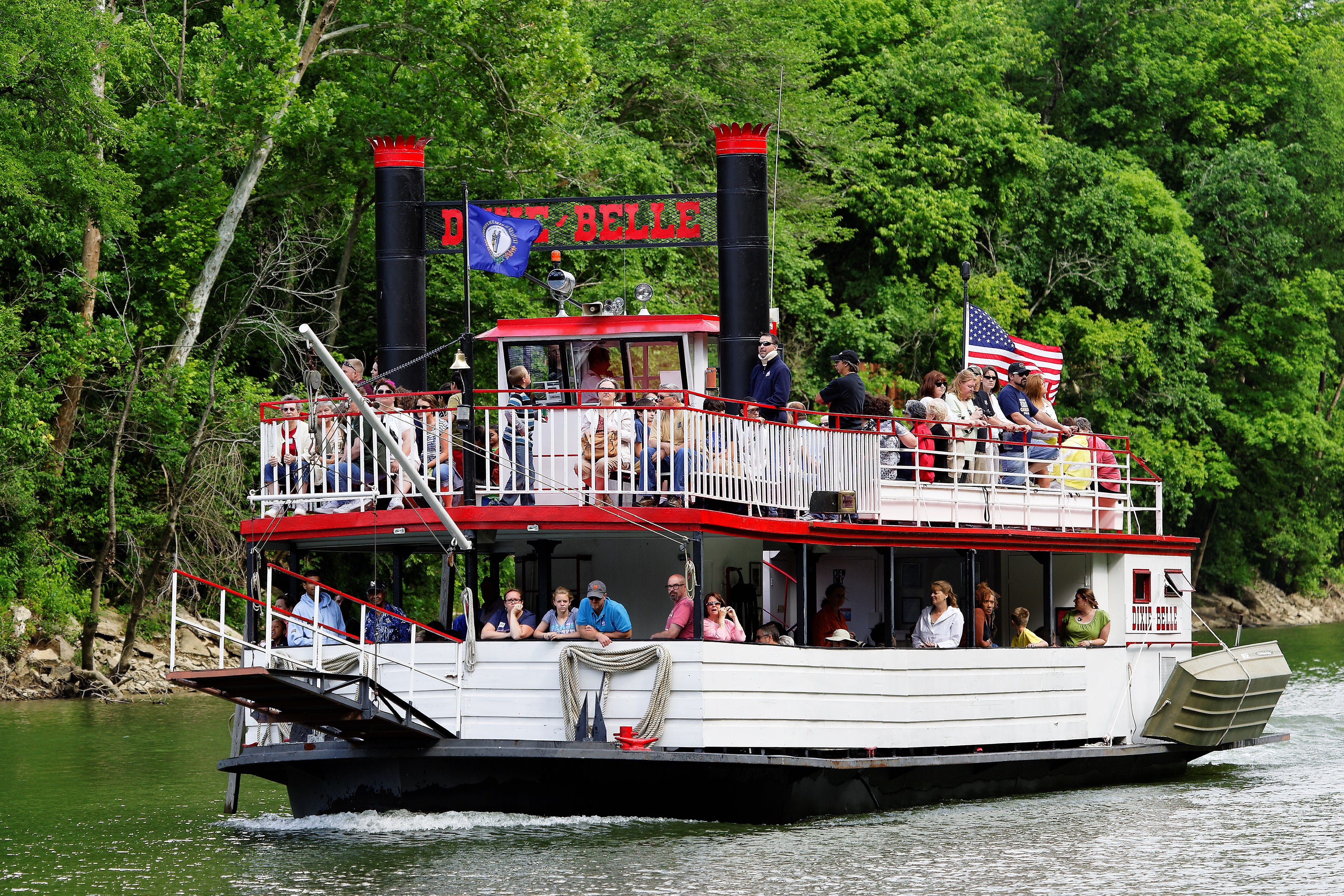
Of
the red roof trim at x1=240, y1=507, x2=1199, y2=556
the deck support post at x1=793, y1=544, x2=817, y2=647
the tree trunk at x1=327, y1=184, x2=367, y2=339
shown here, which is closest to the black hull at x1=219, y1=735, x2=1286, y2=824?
the deck support post at x1=793, y1=544, x2=817, y2=647

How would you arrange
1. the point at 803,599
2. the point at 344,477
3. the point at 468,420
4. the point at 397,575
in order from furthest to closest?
1. the point at 397,575
2. the point at 803,599
3. the point at 344,477
4. the point at 468,420

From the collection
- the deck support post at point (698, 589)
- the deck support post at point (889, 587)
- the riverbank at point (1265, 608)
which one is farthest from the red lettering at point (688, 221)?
the riverbank at point (1265, 608)

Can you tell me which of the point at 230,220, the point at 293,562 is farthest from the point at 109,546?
the point at 293,562

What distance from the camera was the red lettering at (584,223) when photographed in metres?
17.7

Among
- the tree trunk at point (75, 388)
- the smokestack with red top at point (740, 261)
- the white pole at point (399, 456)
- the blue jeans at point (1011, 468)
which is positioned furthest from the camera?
the tree trunk at point (75, 388)

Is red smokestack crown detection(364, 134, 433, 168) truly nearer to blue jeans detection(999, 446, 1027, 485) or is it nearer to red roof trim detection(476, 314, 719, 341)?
red roof trim detection(476, 314, 719, 341)

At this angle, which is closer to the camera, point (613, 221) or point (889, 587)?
point (889, 587)

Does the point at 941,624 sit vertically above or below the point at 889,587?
below

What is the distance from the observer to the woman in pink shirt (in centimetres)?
1481

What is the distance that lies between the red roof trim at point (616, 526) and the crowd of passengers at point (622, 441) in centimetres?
19

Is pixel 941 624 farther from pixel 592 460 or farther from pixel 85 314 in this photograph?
pixel 85 314

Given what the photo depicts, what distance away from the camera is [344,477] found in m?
15.6

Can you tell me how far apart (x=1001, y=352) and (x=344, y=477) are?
925 cm

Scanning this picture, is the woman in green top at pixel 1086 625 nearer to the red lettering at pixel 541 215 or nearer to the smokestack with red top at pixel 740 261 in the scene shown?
the smokestack with red top at pixel 740 261
